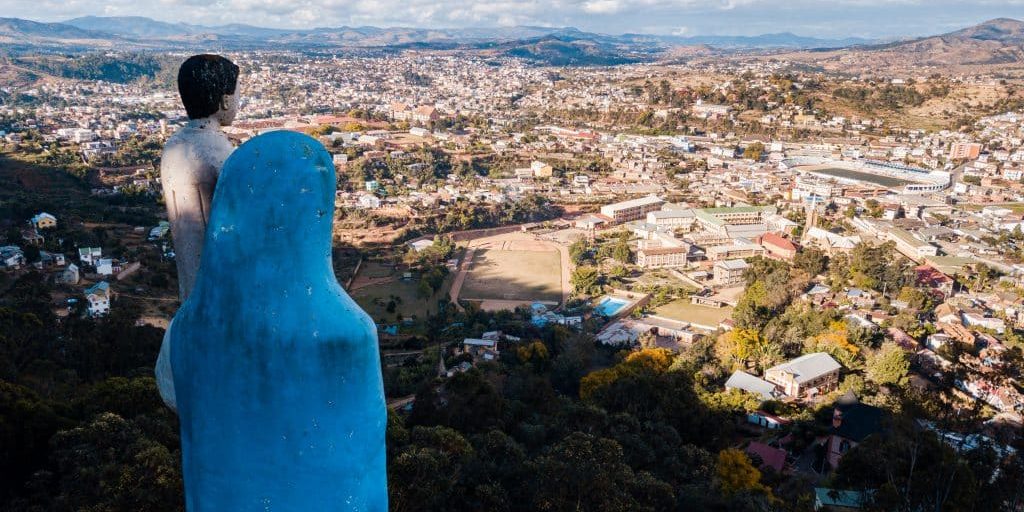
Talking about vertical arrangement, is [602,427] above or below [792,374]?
above

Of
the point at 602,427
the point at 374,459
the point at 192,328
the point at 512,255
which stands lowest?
the point at 512,255

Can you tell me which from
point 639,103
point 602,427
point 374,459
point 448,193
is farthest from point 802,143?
point 374,459

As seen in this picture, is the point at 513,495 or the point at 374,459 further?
the point at 513,495

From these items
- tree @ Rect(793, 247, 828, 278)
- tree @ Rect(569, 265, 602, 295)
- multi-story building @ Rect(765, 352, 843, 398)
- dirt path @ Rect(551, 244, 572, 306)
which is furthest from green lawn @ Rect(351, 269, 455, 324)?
tree @ Rect(793, 247, 828, 278)

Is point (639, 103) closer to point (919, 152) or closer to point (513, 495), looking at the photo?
point (919, 152)

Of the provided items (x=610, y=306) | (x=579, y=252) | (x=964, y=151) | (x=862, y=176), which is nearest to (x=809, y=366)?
(x=610, y=306)

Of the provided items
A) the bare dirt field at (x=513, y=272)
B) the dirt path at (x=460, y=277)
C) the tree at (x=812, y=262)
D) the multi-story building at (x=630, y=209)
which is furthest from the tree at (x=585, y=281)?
the multi-story building at (x=630, y=209)
